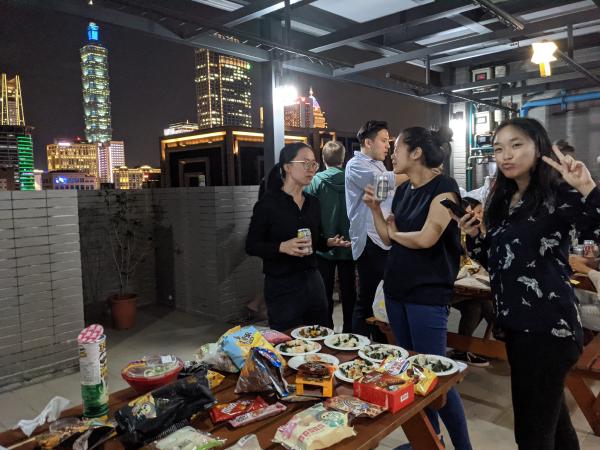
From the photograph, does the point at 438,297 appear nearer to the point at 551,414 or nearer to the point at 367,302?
the point at 551,414

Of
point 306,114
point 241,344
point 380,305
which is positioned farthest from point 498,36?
point 306,114

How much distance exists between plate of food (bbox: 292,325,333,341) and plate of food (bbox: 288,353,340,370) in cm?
23

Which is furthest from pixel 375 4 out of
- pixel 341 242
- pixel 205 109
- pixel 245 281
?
pixel 205 109

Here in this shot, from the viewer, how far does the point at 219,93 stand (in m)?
25.0

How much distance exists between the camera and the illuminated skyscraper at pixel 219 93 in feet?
79.1

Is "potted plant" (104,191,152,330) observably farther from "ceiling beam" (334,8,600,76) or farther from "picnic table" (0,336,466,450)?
"picnic table" (0,336,466,450)

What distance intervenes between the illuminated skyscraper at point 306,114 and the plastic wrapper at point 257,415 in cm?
893

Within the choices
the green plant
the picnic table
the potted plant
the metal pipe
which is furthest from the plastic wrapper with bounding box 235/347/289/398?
the metal pipe

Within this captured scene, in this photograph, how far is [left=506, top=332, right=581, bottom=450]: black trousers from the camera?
62.5 inches

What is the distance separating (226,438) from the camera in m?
1.29

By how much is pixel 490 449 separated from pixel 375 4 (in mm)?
5113

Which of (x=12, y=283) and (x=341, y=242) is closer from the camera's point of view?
(x=341, y=242)

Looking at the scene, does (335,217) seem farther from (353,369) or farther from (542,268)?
(542,268)

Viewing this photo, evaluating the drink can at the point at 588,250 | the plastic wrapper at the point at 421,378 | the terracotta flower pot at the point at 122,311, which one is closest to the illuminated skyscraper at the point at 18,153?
the terracotta flower pot at the point at 122,311
